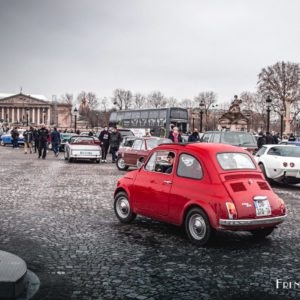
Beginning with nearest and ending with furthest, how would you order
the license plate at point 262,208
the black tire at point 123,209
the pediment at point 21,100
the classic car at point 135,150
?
the license plate at point 262,208, the black tire at point 123,209, the classic car at point 135,150, the pediment at point 21,100

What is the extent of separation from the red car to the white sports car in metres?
7.47

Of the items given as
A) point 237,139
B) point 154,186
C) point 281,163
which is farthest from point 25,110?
point 154,186

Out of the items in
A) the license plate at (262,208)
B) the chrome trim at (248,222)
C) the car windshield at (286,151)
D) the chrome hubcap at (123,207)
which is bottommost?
the chrome hubcap at (123,207)

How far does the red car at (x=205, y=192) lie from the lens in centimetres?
664

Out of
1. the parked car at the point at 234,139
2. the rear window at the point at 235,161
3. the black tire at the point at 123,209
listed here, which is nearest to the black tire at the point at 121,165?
the parked car at the point at 234,139

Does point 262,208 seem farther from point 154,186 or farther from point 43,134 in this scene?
point 43,134

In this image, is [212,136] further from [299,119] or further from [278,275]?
[299,119]

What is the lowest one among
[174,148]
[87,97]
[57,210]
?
[57,210]

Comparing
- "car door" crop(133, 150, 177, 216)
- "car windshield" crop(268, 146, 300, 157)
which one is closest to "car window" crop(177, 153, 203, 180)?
"car door" crop(133, 150, 177, 216)

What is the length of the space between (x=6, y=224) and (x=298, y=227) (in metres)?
5.25

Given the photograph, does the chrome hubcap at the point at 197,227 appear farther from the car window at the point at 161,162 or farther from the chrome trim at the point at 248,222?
the car window at the point at 161,162

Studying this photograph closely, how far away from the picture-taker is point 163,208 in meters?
7.45

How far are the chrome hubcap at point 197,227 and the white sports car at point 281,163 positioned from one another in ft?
27.6

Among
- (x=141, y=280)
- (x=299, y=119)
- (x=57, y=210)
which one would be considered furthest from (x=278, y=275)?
(x=299, y=119)
